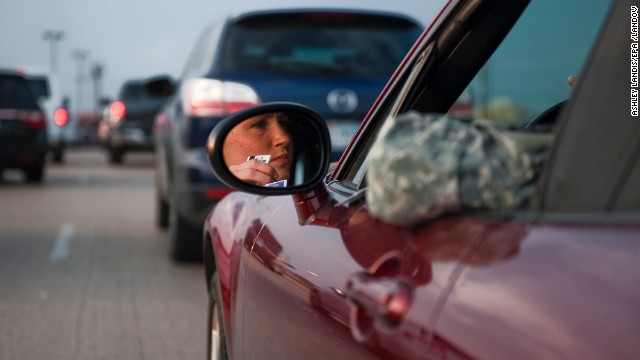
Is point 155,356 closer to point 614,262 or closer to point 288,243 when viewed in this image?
point 288,243

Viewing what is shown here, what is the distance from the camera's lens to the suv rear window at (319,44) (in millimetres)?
8680

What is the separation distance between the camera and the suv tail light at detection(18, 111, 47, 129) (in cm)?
2031

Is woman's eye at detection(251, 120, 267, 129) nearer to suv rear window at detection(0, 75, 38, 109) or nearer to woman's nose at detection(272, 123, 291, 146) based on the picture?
woman's nose at detection(272, 123, 291, 146)

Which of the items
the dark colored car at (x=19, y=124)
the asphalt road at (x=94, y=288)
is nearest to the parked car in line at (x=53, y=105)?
the dark colored car at (x=19, y=124)

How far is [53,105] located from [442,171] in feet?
98.2

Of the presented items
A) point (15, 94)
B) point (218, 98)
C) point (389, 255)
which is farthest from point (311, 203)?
point (15, 94)

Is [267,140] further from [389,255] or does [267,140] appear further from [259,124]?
[389,255]

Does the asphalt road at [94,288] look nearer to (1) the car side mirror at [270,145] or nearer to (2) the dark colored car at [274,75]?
(2) the dark colored car at [274,75]

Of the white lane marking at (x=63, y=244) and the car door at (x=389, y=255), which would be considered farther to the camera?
the white lane marking at (x=63, y=244)

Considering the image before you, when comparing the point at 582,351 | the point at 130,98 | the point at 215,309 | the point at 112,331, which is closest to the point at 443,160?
the point at 582,351

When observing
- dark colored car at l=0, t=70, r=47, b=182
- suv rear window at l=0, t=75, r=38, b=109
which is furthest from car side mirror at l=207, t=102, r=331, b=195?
suv rear window at l=0, t=75, r=38, b=109

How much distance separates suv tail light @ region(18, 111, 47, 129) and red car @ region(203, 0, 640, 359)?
1795 cm

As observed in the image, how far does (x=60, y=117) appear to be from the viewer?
30.4 metres

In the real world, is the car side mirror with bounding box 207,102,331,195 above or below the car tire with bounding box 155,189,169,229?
above
